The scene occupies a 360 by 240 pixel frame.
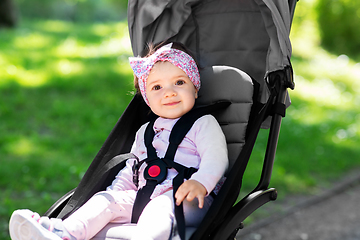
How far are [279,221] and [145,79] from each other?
199 centimetres

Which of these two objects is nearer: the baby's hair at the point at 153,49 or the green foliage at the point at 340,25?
the baby's hair at the point at 153,49

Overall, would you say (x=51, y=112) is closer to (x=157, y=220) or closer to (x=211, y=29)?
(x=211, y=29)

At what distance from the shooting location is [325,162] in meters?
4.43

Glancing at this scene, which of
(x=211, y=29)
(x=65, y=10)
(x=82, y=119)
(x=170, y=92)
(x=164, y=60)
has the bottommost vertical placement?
(x=82, y=119)

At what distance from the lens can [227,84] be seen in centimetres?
219

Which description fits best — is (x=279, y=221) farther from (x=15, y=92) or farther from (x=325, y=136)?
(x=15, y=92)

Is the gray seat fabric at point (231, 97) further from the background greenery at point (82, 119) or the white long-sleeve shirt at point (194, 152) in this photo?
the background greenery at point (82, 119)

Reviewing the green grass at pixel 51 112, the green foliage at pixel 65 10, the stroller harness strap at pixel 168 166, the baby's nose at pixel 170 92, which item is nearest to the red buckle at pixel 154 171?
the stroller harness strap at pixel 168 166

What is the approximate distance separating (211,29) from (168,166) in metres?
1.10

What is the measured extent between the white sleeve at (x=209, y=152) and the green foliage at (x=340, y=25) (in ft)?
33.7

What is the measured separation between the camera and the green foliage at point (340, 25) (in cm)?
1089

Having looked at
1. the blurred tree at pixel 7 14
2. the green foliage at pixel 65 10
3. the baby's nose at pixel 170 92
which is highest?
the green foliage at pixel 65 10

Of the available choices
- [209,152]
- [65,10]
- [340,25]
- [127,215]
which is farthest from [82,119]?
[65,10]

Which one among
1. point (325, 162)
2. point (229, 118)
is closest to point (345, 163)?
point (325, 162)
